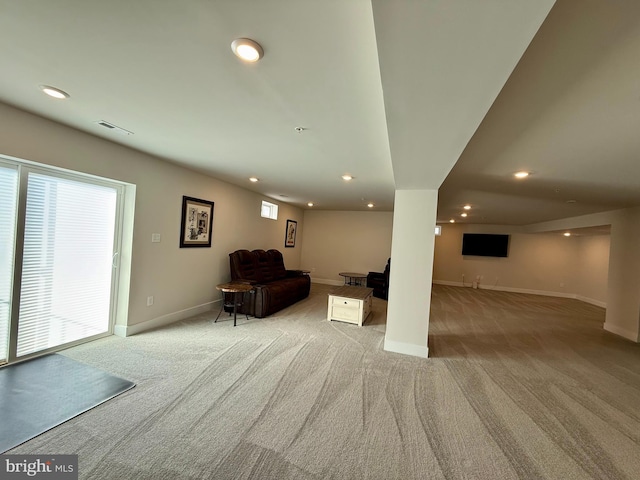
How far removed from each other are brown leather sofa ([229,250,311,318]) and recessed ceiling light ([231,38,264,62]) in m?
3.57

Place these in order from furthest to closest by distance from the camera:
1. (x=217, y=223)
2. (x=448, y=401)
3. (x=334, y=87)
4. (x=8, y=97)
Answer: (x=217, y=223)
(x=448, y=401)
(x=8, y=97)
(x=334, y=87)

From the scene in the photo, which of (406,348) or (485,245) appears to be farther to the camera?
(485,245)

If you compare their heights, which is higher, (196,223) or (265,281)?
(196,223)

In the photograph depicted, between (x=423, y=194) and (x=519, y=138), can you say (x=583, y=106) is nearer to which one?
(x=519, y=138)

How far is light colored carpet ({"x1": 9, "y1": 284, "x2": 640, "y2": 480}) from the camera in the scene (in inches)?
63.6

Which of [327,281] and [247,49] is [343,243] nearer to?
[327,281]

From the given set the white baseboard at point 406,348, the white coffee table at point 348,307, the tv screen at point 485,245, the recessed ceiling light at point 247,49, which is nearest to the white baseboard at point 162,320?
the white coffee table at point 348,307

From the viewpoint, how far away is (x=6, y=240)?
7.86 feet

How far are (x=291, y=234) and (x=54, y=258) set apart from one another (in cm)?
521

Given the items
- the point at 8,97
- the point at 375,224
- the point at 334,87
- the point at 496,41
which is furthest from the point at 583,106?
→ the point at 375,224

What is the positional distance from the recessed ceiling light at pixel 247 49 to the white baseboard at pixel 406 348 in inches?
129

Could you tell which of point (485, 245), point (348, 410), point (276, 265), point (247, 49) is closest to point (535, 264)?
point (485, 245)

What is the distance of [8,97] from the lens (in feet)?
6.73

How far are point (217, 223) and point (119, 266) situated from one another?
167cm
